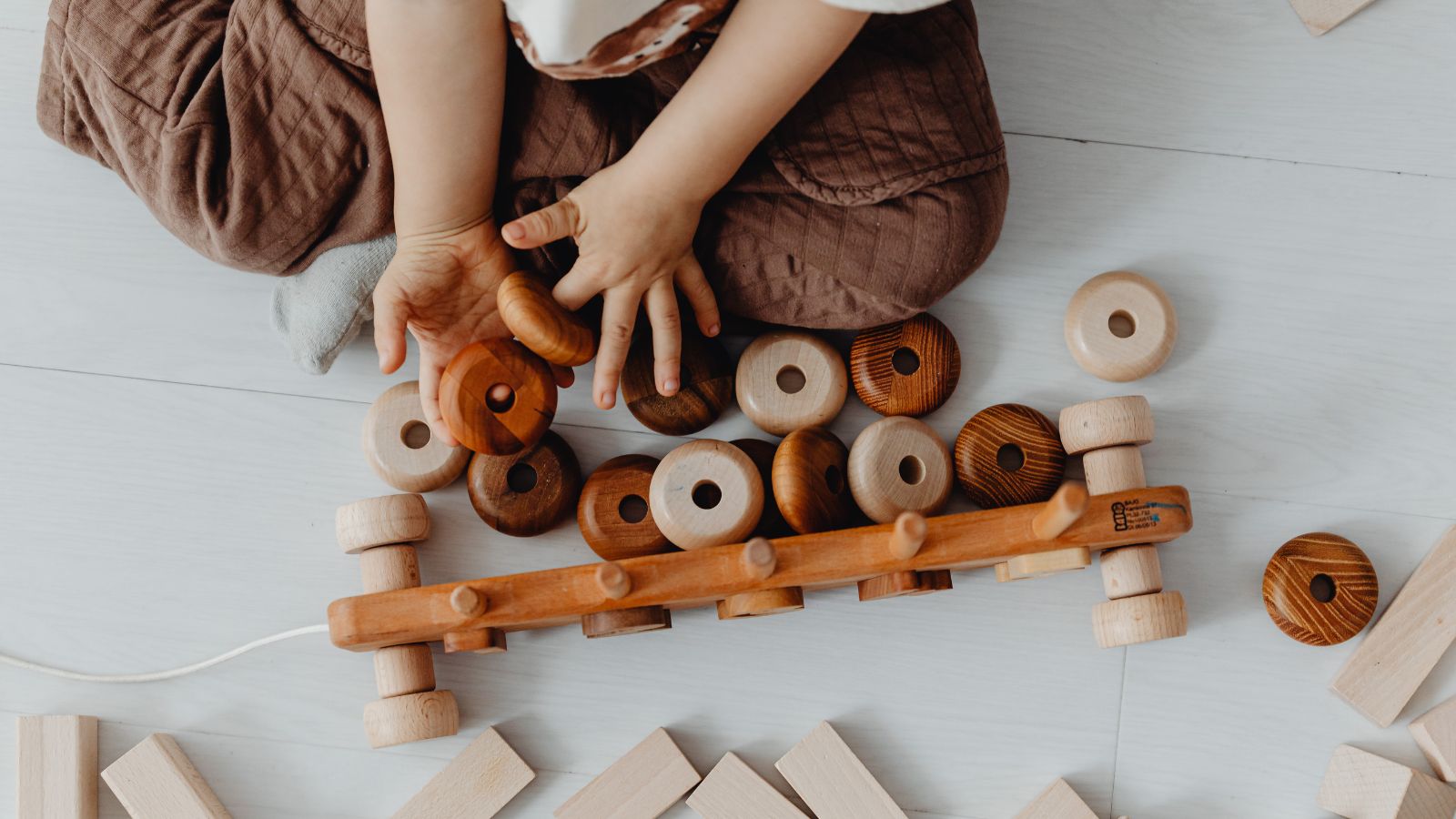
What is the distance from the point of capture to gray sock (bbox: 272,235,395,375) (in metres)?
0.75

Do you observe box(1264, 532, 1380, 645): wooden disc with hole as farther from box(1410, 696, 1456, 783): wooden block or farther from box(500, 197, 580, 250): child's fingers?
box(500, 197, 580, 250): child's fingers

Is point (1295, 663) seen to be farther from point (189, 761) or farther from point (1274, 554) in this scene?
point (189, 761)

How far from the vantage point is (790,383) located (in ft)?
2.55

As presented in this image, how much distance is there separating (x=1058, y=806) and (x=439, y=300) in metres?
0.54

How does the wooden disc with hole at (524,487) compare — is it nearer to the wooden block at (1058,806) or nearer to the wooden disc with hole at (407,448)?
the wooden disc with hole at (407,448)

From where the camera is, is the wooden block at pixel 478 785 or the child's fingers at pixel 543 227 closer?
the child's fingers at pixel 543 227

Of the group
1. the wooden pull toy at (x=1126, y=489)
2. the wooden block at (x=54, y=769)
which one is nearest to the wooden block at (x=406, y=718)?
the wooden block at (x=54, y=769)

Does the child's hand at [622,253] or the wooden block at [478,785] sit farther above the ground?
the child's hand at [622,253]

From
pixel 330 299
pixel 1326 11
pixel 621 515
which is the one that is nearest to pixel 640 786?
pixel 621 515

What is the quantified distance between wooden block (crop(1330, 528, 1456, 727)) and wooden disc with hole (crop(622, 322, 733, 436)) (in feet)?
1.55

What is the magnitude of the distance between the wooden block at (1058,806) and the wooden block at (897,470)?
0.21m

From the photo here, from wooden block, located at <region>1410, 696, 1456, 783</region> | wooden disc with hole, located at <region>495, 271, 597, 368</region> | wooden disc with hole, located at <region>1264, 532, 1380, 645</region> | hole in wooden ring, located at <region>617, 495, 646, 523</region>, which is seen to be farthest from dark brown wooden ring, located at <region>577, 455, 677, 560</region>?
wooden block, located at <region>1410, 696, 1456, 783</region>

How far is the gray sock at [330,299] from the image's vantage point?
2.47 ft

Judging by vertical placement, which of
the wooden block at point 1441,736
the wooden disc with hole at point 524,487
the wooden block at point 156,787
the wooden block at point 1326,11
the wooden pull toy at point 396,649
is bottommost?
the wooden block at point 156,787
